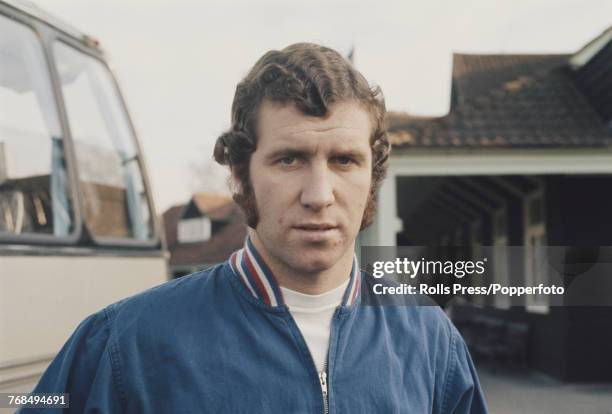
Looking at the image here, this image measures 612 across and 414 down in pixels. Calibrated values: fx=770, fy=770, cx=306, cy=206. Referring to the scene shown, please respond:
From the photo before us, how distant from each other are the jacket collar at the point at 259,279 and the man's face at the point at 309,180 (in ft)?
0.14

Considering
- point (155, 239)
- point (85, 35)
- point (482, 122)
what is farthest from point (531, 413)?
point (85, 35)

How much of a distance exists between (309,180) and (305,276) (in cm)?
21

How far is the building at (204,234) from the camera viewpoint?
34.4m

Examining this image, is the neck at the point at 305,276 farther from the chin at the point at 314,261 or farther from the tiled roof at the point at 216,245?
the tiled roof at the point at 216,245

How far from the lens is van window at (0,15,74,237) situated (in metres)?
3.39

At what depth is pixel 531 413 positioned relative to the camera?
8250 millimetres

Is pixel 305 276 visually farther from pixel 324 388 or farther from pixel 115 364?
pixel 115 364

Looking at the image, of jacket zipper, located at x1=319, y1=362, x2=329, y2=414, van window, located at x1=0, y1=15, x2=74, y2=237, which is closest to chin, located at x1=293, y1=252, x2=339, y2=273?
jacket zipper, located at x1=319, y1=362, x2=329, y2=414

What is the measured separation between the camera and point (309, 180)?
5.26ft

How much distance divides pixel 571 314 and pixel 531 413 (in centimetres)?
236

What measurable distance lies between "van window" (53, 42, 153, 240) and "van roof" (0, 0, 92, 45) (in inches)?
3.8

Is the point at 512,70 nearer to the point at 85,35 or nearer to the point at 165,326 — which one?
the point at 85,35

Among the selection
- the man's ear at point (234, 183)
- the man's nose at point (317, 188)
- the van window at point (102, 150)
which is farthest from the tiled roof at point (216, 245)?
the man's nose at point (317, 188)

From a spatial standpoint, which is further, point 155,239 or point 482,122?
point 482,122
